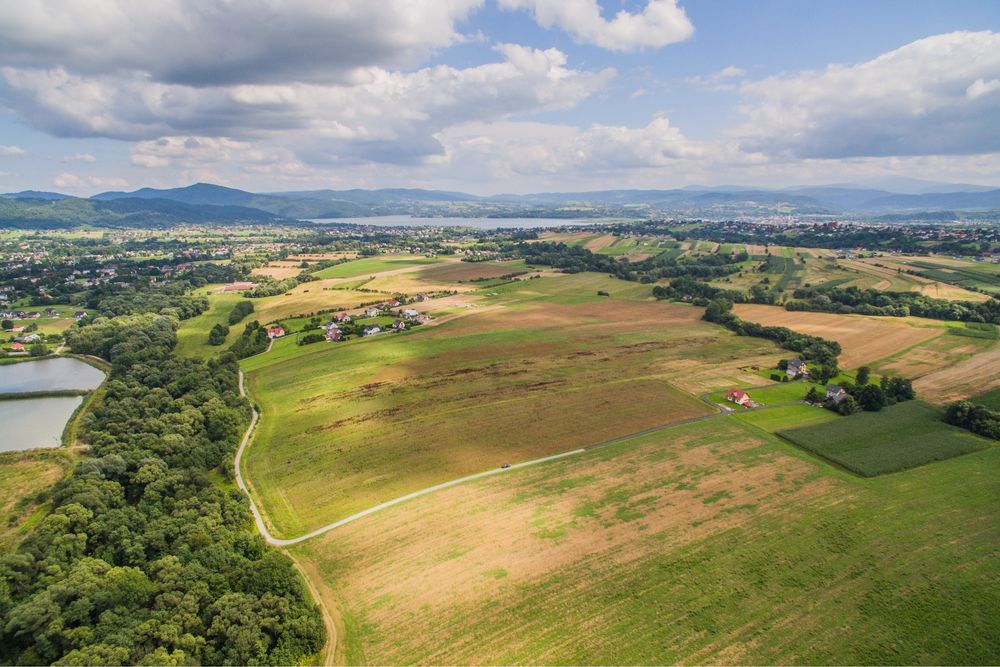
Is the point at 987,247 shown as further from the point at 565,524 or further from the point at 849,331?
the point at 565,524

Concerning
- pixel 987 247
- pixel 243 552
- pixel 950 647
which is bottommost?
pixel 950 647

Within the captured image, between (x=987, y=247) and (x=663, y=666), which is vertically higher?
(x=987, y=247)

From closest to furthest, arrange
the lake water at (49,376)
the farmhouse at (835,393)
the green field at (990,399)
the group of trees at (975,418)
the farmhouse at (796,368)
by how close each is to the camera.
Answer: the group of trees at (975,418) → the green field at (990,399) → the farmhouse at (835,393) → the farmhouse at (796,368) → the lake water at (49,376)

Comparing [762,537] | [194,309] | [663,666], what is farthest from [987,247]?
[194,309]

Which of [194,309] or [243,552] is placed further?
[194,309]

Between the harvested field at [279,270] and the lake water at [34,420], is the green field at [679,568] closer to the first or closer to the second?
the lake water at [34,420]

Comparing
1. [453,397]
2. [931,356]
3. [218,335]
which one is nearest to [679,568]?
[453,397]

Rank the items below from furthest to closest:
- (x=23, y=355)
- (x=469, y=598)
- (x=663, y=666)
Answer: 1. (x=23, y=355)
2. (x=469, y=598)
3. (x=663, y=666)

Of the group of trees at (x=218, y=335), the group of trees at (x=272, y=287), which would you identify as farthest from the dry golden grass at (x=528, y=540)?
the group of trees at (x=272, y=287)
